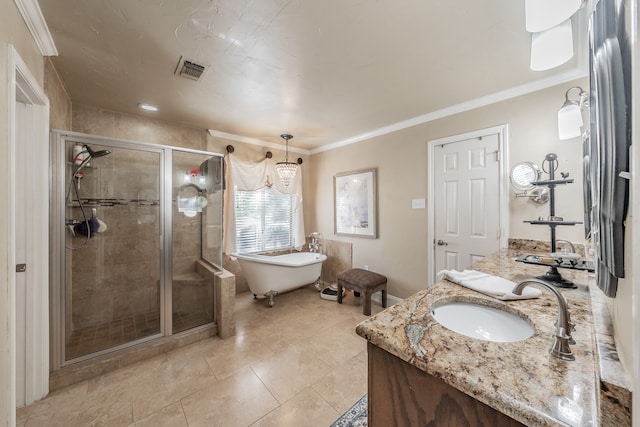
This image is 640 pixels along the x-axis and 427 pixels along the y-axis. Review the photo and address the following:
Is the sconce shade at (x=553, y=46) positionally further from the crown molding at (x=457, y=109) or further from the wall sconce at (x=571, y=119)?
the crown molding at (x=457, y=109)

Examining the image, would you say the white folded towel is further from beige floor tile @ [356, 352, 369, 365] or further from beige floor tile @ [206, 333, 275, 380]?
beige floor tile @ [206, 333, 275, 380]

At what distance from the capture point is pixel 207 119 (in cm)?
301

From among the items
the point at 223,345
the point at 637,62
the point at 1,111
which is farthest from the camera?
the point at 223,345

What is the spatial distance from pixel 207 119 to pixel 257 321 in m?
2.58

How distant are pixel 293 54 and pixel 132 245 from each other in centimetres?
271

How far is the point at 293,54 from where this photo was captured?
1749 mm

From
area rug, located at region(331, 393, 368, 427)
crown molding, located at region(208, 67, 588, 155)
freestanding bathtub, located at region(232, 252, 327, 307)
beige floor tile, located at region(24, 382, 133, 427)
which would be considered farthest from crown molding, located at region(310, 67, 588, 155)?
beige floor tile, located at region(24, 382, 133, 427)

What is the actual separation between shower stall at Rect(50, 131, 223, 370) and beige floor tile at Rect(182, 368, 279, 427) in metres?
0.91

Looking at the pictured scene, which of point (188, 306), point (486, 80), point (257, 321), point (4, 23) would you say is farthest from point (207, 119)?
point (486, 80)

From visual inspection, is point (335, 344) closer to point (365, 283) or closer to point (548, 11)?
point (365, 283)

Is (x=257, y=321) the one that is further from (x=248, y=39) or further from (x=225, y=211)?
(x=248, y=39)

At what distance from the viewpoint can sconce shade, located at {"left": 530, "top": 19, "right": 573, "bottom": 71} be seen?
1058mm

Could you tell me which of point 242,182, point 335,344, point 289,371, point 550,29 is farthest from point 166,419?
point 550,29

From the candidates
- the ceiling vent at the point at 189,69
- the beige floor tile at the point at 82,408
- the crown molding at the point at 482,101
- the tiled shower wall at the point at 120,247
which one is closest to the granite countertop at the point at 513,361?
the beige floor tile at the point at 82,408
